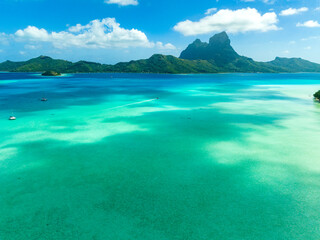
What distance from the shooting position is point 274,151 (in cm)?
3697

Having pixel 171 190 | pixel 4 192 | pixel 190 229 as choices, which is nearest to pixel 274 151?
pixel 171 190

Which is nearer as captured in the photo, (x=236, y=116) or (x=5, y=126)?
(x=5, y=126)

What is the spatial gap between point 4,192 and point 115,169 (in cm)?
1321

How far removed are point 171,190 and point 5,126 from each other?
49.6 meters

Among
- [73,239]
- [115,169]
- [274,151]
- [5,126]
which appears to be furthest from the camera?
[5,126]

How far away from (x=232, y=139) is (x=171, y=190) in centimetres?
2301

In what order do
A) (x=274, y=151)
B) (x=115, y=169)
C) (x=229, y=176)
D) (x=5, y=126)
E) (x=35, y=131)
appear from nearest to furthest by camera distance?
(x=229, y=176) < (x=115, y=169) < (x=274, y=151) < (x=35, y=131) < (x=5, y=126)

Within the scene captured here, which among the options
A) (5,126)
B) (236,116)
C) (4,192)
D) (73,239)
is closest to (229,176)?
(73,239)

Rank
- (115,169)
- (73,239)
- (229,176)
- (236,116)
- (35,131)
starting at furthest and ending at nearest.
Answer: (236,116) → (35,131) → (115,169) → (229,176) → (73,239)

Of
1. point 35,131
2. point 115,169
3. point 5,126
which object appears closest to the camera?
point 115,169

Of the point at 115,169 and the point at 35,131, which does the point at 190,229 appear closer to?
the point at 115,169

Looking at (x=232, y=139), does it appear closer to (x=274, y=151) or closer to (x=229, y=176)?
(x=274, y=151)

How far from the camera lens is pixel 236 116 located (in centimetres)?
6444

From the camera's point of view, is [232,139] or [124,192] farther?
[232,139]
